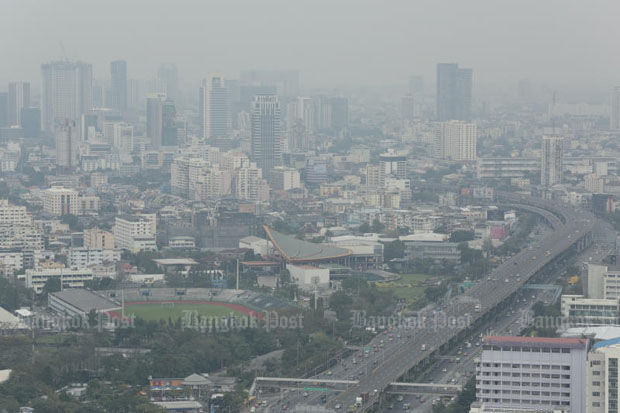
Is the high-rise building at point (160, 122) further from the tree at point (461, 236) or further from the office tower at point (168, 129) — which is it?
the tree at point (461, 236)

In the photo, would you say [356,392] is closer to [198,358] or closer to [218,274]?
[198,358]

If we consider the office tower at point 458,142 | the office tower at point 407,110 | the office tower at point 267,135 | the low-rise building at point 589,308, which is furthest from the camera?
the office tower at point 407,110

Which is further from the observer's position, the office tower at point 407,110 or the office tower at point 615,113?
the office tower at point 407,110

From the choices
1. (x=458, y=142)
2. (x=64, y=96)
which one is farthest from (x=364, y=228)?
(x=64, y=96)

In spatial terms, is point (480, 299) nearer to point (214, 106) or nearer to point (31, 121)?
point (214, 106)

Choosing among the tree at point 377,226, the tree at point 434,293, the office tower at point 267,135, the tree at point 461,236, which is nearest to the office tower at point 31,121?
the office tower at point 267,135

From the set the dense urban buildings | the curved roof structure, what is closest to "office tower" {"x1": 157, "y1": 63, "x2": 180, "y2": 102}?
the dense urban buildings
